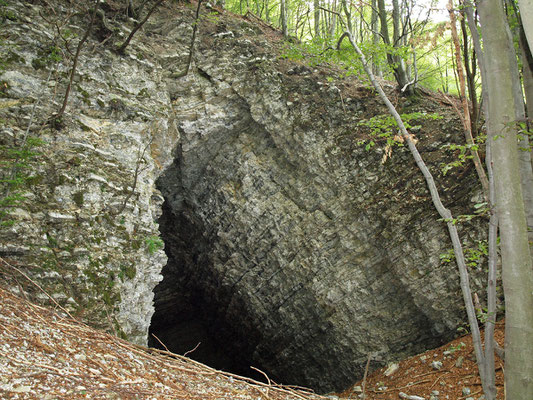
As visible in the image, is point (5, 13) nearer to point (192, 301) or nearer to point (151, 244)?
point (151, 244)

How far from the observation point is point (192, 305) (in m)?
9.76

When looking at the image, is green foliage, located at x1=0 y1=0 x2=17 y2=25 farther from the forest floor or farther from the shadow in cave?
the forest floor

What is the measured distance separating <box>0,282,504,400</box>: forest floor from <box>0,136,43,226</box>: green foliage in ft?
3.77

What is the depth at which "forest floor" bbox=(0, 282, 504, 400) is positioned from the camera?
2.39 metres

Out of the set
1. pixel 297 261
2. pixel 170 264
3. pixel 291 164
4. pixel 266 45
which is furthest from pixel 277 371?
pixel 266 45

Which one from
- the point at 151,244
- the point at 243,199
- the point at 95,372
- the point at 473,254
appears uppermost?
the point at 243,199

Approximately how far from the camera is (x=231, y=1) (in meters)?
13.4

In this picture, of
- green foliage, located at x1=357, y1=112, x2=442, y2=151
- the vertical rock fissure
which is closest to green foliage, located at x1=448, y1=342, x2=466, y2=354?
green foliage, located at x1=357, y1=112, x2=442, y2=151

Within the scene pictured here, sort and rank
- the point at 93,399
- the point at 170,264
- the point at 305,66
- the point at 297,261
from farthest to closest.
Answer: the point at 170,264, the point at 305,66, the point at 297,261, the point at 93,399

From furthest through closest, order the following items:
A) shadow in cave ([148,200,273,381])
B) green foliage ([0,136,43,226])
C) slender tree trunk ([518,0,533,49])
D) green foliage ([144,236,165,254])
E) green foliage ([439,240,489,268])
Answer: shadow in cave ([148,200,273,381]) < green foliage ([144,236,165,254]) < green foliage ([0,136,43,226]) < green foliage ([439,240,489,268]) < slender tree trunk ([518,0,533,49])

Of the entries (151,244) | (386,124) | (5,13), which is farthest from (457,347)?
(5,13)

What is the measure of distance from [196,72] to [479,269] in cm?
635

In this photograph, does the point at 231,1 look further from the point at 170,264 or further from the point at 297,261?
the point at 297,261

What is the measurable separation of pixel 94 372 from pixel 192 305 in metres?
Result: 7.18
